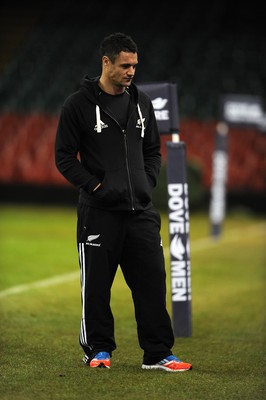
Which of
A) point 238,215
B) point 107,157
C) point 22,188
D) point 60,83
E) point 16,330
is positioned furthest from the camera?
point 60,83

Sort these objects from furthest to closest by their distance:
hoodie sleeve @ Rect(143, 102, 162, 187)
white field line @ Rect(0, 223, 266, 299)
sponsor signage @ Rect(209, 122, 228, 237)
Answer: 1. sponsor signage @ Rect(209, 122, 228, 237)
2. white field line @ Rect(0, 223, 266, 299)
3. hoodie sleeve @ Rect(143, 102, 162, 187)

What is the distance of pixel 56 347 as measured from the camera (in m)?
6.73

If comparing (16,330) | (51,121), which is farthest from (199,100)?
(16,330)

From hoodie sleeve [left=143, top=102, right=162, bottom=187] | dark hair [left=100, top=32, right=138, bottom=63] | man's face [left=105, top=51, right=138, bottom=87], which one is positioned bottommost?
hoodie sleeve [left=143, top=102, right=162, bottom=187]

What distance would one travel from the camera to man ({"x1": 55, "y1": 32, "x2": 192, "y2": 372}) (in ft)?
18.8

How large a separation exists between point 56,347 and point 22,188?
16.0 metres

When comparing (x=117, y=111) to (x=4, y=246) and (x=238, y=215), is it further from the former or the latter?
(x=238, y=215)

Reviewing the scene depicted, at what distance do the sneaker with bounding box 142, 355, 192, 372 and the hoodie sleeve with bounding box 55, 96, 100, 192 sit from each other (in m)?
1.10

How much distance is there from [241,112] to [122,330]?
7.87 metres

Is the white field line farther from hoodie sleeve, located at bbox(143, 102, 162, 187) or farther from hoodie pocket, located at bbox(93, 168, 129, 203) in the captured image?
hoodie pocket, located at bbox(93, 168, 129, 203)

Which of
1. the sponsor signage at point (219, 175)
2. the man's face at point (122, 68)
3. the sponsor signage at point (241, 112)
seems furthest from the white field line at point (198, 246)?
the man's face at point (122, 68)

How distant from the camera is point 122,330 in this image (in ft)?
25.2

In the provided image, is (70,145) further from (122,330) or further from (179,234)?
(122,330)

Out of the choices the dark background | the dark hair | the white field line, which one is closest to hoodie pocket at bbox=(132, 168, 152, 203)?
the dark hair
